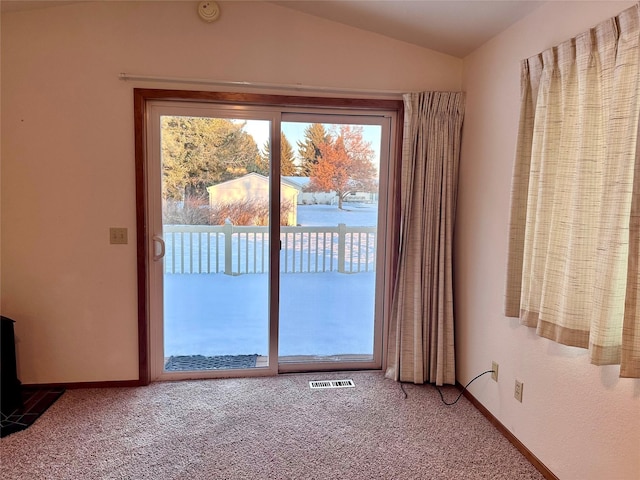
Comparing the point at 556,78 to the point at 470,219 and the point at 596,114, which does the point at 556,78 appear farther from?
the point at 470,219

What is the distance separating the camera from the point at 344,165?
2.84 m

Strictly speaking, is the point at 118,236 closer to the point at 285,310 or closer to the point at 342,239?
the point at 285,310

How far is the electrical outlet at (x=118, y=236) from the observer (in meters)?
2.55

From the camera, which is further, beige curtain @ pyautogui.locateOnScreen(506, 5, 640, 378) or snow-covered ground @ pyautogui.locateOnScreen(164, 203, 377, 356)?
snow-covered ground @ pyautogui.locateOnScreen(164, 203, 377, 356)

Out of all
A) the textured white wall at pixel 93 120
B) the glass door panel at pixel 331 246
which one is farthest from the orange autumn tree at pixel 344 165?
the textured white wall at pixel 93 120

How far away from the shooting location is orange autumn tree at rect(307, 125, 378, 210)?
2.81 metres

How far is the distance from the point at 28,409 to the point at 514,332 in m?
2.99

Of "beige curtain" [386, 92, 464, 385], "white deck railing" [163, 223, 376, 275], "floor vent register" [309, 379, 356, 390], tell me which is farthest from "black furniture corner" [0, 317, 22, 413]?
"beige curtain" [386, 92, 464, 385]

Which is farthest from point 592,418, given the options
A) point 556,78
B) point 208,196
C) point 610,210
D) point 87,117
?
point 87,117

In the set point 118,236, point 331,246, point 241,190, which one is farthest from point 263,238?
point 118,236

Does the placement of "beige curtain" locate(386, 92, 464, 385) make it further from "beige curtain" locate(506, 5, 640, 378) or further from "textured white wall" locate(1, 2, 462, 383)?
"beige curtain" locate(506, 5, 640, 378)

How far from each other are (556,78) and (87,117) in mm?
2739

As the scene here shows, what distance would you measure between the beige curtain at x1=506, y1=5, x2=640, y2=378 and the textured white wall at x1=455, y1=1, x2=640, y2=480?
14cm

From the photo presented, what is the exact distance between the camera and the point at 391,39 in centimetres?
266
